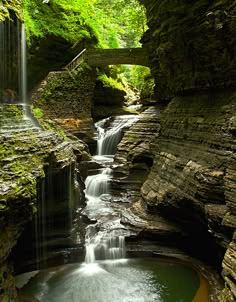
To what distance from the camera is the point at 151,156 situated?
1446 centimetres

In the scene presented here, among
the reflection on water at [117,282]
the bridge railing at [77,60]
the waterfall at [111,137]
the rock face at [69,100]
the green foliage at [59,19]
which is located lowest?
the reflection on water at [117,282]

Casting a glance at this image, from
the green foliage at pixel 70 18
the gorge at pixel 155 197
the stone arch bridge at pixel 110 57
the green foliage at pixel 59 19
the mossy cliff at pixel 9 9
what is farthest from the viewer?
the green foliage at pixel 70 18

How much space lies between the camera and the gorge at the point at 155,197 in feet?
25.4

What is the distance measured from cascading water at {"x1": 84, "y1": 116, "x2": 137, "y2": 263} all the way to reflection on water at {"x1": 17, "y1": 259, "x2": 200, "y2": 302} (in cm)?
40

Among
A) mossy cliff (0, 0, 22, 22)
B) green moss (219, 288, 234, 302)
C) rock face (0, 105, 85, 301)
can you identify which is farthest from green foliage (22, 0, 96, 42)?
green moss (219, 288, 234, 302)

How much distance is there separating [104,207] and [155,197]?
2.90 meters

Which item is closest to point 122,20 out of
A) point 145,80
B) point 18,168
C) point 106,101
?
point 145,80

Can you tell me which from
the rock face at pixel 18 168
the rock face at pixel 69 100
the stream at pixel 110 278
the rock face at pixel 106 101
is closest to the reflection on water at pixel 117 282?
the stream at pixel 110 278

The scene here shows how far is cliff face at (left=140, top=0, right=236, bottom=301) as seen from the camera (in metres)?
8.18

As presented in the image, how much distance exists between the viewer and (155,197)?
11070mm

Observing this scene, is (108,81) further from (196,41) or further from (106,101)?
(196,41)

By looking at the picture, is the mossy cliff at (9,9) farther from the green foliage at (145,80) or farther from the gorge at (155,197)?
the green foliage at (145,80)

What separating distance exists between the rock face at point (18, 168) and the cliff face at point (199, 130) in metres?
3.58

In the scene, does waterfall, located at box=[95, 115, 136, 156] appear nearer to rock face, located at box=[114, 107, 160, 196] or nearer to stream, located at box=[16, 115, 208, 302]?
rock face, located at box=[114, 107, 160, 196]
